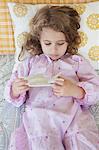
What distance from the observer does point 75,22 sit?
142 cm

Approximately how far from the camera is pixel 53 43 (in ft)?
4.32

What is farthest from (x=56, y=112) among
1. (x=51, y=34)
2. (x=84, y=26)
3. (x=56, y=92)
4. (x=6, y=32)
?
(x=6, y=32)

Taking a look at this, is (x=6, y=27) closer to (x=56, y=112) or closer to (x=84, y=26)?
(x=84, y=26)

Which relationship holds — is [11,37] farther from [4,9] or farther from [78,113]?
[78,113]

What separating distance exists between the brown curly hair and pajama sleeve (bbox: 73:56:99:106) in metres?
0.10

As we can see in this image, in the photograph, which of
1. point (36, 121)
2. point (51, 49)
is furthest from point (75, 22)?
point (36, 121)

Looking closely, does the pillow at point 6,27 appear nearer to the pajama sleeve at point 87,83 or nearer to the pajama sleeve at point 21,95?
the pajama sleeve at point 21,95

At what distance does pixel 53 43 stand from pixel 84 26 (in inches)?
16.1

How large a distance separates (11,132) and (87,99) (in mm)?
316

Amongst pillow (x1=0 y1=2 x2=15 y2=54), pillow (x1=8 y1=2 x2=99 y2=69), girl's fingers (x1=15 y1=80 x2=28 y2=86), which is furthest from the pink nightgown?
pillow (x1=0 y1=2 x2=15 y2=54)

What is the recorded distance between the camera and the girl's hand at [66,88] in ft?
4.02

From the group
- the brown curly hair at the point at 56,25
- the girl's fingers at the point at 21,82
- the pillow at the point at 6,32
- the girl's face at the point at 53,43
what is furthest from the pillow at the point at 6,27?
the girl's fingers at the point at 21,82

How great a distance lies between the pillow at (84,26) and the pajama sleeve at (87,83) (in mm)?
292

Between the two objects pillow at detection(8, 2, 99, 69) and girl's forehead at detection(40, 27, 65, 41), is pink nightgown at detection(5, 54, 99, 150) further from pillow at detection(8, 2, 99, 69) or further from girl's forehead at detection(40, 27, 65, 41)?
pillow at detection(8, 2, 99, 69)
